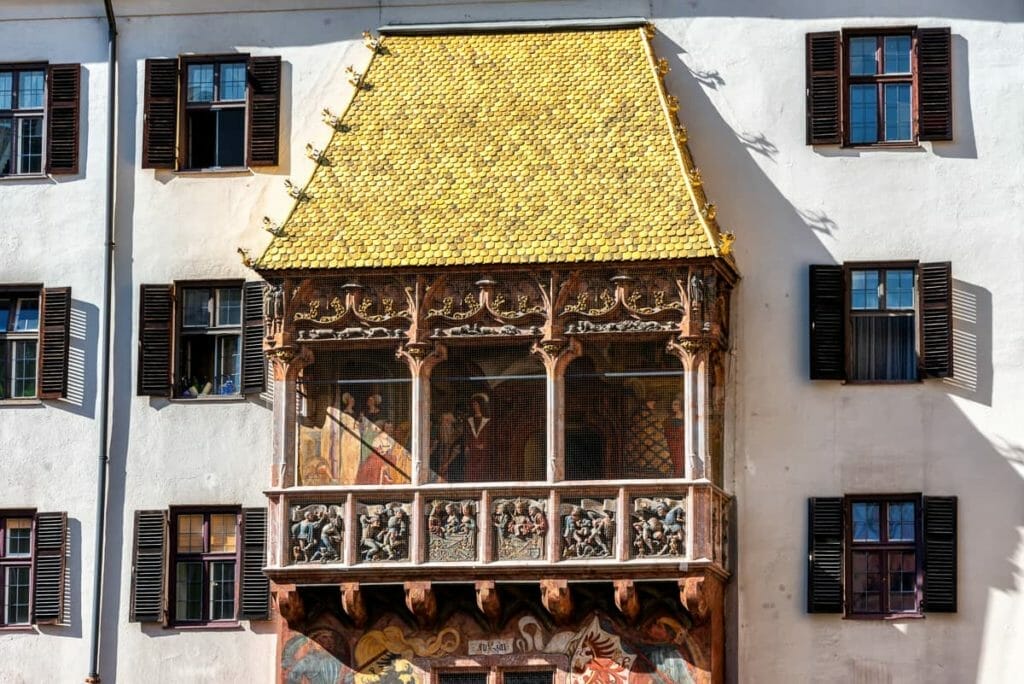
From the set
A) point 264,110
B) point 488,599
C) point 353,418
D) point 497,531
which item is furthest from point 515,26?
point 488,599

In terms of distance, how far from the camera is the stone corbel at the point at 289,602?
38.5 metres

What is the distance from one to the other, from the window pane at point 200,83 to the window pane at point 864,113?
8644 millimetres

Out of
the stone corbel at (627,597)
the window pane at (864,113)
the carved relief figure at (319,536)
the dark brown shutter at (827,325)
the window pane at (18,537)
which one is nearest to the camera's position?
the stone corbel at (627,597)

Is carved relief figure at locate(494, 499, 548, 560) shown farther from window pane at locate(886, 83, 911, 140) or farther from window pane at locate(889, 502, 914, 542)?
window pane at locate(886, 83, 911, 140)

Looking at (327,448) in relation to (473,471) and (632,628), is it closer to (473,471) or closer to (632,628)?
(473,471)

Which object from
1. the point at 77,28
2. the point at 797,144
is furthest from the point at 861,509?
the point at 77,28

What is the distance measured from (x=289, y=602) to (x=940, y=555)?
8173mm

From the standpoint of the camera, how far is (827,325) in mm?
39219

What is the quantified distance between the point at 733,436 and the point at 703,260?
245cm

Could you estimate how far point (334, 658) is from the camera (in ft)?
127

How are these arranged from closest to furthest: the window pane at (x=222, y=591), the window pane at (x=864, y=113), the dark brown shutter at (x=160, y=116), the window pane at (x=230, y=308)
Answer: the window pane at (x=222, y=591) < the window pane at (x=864, y=113) < the window pane at (x=230, y=308) < the dark brown shutter at (x=160, y=116)

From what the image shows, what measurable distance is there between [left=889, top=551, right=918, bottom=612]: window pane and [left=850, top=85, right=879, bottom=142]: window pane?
5.50 meters

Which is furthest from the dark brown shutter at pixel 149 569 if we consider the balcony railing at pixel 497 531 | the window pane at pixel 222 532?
the balcony railing at pixel 497 531

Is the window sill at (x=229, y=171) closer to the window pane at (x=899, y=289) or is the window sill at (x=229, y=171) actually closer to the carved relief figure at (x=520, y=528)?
the carved relief figure at (x=520, y=528)
